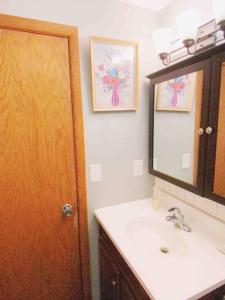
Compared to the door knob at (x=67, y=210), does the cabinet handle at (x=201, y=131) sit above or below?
above

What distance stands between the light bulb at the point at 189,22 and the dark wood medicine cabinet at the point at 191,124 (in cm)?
13

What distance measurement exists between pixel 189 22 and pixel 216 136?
2.08 ft

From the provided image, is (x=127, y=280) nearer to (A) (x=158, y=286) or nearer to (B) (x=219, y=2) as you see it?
(A) (x=158, y=286)

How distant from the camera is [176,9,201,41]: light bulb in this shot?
1.02m

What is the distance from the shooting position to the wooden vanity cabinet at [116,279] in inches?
33.8

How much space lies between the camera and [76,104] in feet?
3.95

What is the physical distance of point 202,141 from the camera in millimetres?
1040

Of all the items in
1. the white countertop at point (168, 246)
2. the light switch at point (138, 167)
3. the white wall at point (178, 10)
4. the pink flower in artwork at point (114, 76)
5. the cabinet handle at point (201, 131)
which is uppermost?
the white wall at point (178, 10)

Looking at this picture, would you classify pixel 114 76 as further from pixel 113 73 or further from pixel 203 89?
pixel 203 89

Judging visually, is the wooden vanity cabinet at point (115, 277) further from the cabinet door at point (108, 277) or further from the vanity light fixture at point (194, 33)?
the vanity light fixture at point (194, 33)

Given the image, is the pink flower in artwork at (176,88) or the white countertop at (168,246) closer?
the white countertop at (168,246)

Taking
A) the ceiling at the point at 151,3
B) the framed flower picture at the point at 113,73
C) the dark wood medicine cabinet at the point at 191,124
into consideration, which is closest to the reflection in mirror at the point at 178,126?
the dark wood medicine cabinet at the point at 191,124

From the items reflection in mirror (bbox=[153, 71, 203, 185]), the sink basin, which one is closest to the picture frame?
reflection in mirror (bbox=[153, 71, 203, 185])

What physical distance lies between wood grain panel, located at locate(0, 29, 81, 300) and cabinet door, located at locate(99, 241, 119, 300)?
0.73 feet
